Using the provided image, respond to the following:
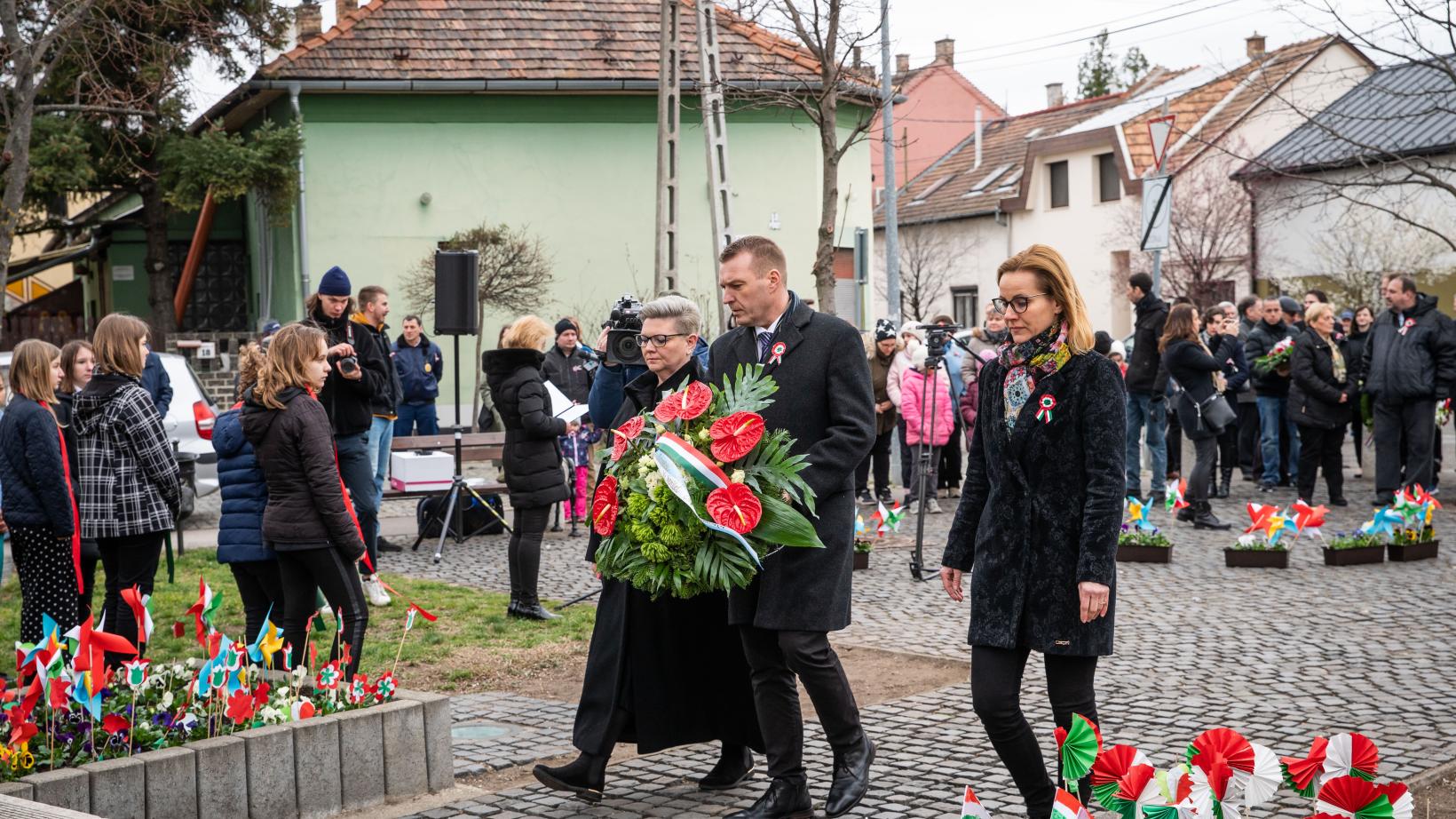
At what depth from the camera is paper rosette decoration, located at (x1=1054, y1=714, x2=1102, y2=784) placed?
13.6ft

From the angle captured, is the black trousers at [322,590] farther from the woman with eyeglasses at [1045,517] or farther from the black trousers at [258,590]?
the woman with eyeglasses at [1045,517]

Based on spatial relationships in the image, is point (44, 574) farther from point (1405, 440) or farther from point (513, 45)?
point (513, 45)

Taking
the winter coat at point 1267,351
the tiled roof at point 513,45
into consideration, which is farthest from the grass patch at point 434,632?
the tiled roof at point 513,45

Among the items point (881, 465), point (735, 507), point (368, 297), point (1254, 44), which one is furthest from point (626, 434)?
point (1254, 44)

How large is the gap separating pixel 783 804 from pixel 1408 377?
34.5ft

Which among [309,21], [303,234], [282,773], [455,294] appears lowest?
[282,773]

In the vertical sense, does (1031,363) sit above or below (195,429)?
above

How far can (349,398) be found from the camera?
9.93 meters

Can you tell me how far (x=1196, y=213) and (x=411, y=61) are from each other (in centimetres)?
1946

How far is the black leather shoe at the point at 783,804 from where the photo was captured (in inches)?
208

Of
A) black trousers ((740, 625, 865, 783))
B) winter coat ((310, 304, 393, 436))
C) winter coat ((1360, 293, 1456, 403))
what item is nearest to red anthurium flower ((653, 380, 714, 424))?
black trousers ((740, 625, 865, 783))

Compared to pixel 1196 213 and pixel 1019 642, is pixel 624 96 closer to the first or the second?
pixel 1196 213

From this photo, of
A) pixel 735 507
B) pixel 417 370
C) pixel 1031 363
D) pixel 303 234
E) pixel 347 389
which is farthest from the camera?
pixel 303 234

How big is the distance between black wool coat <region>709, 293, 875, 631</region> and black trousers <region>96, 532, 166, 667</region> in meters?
3.77
